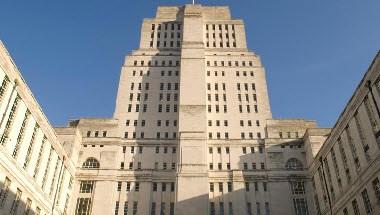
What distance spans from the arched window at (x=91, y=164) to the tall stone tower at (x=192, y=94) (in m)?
7.44

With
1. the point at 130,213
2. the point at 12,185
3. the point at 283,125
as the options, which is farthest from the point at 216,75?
the point at 12,185

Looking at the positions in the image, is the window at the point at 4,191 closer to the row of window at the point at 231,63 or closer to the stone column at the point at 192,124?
the stone column at the point at 192,124

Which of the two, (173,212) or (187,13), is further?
(187,13)

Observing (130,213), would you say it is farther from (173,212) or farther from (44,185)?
(44,185)

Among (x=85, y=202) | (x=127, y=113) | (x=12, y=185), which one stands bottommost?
(x=12, y=185)

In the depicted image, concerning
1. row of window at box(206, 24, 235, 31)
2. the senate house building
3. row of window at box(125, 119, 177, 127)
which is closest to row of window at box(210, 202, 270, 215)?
the senate house building

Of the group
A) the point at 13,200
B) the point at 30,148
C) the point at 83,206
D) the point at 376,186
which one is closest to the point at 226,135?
the point at 83,206

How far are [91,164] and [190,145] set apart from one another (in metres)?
17.9

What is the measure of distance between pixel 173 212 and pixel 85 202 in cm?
1482

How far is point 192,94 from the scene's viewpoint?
254 feet

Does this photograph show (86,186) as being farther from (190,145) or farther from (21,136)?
(21,136)

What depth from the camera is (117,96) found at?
7906 cm

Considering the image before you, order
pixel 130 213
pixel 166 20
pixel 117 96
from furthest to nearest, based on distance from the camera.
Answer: pixel 166 20
pixel 117 96
pixel 130 213

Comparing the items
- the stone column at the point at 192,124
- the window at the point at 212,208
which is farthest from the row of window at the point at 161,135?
the window at the point at 212,208
